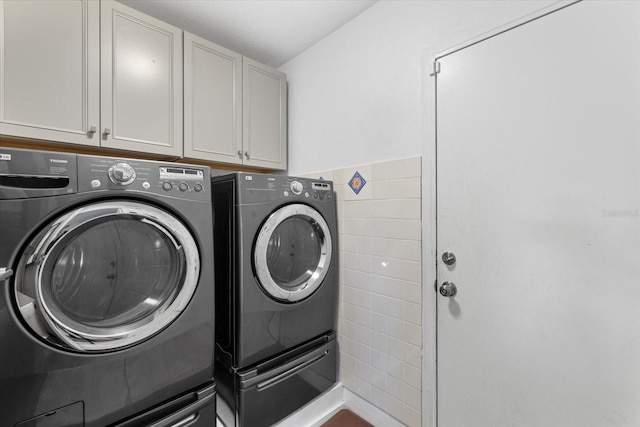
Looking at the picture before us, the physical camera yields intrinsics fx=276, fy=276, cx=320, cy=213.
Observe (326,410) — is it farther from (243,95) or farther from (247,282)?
(243,95)

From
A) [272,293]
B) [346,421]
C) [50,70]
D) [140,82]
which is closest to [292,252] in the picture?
[272,293]

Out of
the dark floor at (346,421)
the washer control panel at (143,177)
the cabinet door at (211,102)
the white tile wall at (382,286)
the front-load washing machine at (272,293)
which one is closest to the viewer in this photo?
the washer control panel at (143,177)

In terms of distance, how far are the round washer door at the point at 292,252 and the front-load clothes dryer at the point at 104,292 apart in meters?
0.28

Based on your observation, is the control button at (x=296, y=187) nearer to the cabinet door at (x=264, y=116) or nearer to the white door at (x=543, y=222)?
the cabinet door at (x=264, y=116)

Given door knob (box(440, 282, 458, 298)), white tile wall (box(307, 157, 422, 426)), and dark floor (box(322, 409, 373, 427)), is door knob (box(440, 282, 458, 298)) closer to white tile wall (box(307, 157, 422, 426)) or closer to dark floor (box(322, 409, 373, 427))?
white tile wall (box(307, 157, 422, 426))

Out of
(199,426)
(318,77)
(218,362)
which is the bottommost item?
(199,426)

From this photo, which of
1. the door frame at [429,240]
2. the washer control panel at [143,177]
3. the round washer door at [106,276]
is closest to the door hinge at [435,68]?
the door frame at [429,240]

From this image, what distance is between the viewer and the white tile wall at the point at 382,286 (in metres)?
1.46

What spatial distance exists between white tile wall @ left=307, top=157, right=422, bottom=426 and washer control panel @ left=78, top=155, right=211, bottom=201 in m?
0.92

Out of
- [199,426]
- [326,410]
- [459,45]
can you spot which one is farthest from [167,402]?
[459,45]

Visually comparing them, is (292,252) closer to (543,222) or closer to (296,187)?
(296,187)

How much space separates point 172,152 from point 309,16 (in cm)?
121

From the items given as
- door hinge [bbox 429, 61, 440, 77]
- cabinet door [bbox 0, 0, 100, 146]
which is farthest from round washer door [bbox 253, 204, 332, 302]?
cabinet door [bbox 0, 0, 100, 146]

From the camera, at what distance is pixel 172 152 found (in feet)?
5.46
